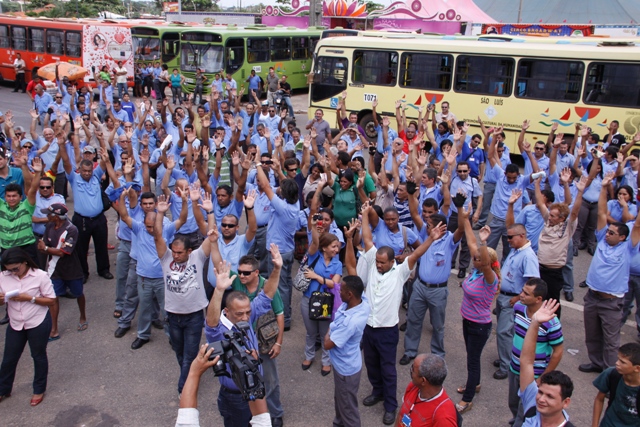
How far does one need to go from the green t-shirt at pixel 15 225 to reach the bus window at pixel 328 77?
38.4ft

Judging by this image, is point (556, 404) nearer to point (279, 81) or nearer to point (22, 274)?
point (22, 274)

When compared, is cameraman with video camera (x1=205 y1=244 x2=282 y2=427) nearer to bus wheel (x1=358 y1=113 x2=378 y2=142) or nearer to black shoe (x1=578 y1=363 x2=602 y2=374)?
black shoe (x1=578 y1=363 x2=602 y2=374)

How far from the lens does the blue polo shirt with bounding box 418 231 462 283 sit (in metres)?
5.70

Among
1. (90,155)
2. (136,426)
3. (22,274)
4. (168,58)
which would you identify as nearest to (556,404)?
(136,426)

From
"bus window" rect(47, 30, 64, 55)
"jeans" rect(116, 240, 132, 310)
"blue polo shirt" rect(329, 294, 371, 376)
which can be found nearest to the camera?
"blue polo shirt" rect(329, 294, 371, 376)

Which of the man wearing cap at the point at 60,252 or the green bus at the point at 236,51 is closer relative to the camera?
the man wearing cap at the point at 60,252

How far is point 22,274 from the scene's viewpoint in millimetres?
5105

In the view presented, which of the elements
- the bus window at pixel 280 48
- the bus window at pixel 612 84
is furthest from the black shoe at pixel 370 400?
the bus window at pixel 280 48

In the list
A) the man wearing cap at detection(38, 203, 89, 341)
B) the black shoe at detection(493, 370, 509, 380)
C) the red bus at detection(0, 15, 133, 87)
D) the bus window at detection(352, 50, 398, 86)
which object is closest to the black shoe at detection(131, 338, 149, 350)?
the man wearing cap at detection(38, 203, 89, 341)

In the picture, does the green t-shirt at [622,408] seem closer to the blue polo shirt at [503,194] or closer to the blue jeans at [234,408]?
the blue jeans at [234,408]

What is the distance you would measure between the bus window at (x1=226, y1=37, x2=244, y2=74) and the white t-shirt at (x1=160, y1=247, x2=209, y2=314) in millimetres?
18337

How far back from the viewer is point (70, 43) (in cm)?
2305

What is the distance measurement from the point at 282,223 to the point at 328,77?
11587mm

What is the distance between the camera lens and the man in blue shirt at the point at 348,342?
14.6 ft
